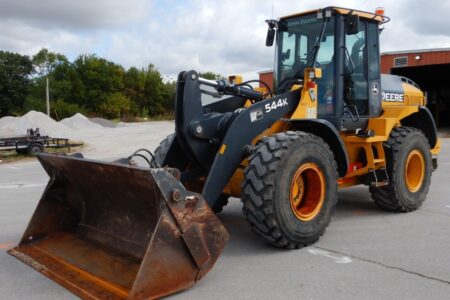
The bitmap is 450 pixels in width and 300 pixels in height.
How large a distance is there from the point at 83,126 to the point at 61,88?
2508cm

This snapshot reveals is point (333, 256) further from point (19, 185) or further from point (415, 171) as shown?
point (19, 185)

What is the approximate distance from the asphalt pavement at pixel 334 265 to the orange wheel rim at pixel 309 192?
0.39 metres

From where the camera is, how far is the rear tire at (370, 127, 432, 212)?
6.39m

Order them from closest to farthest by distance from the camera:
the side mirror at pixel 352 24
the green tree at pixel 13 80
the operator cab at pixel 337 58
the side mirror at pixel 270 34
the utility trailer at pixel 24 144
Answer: the side mirror at pixel 352 24 → the operator cab at pixel 337 58 → the side mirror at pixel 270 34 → the utility trailer at pixel 24 144 → the green tree at pixel 13 80

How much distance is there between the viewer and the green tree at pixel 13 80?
202ft

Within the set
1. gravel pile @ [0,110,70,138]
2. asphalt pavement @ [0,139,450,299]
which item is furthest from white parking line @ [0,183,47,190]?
gravel pile @ [0,110,70,138]

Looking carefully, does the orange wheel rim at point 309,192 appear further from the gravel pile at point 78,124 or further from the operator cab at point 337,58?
the gravel pile at point 78,124

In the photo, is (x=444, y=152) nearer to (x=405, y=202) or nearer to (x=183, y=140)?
(x=405, y=202)

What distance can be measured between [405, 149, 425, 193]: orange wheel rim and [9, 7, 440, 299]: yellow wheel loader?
0.6 inches

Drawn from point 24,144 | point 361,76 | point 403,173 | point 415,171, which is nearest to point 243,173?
point 361,76

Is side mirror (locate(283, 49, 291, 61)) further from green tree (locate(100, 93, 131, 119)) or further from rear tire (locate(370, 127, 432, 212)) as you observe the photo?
green tree (locate(100, 93, 131, 119))

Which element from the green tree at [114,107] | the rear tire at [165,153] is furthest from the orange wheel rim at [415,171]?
the green tree at [114,107]

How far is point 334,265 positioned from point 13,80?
66456 mm

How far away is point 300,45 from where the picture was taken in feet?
20.9
